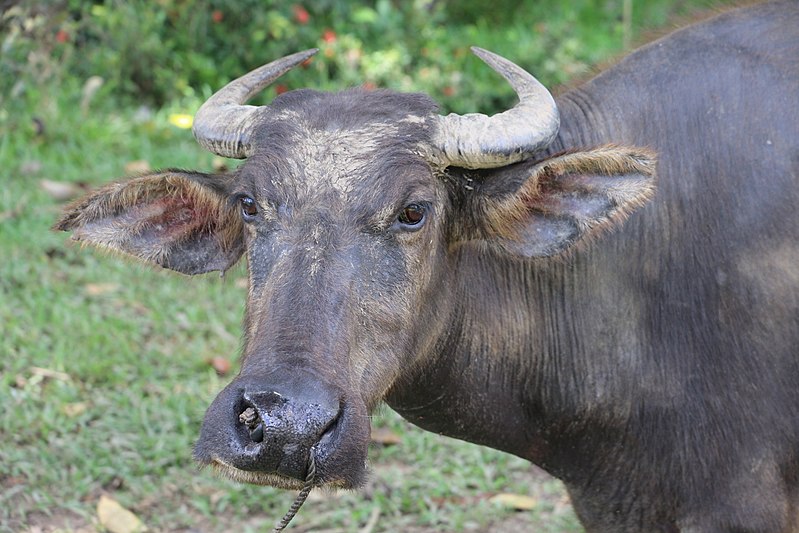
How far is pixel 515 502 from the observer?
5672 mm

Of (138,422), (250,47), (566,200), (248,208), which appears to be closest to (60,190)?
(138,422)

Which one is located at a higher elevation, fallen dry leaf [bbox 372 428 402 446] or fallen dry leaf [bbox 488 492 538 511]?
fallen dry leaf [bbox 488 492 538 511]

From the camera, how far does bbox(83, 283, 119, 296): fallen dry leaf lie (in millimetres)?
7020

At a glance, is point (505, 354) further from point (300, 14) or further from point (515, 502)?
point (300, 14)

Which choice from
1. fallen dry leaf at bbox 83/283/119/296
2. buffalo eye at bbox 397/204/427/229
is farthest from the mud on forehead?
fallen dry leaf at bbox 83/283/119/296

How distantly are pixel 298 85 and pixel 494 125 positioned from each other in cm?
630

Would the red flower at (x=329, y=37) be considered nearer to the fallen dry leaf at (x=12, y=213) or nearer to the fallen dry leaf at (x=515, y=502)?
the fallen dry leaf at (x=12, y=213)

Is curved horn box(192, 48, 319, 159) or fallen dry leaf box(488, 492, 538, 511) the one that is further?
fallen dry leaf box(488, 492, 538, 511)

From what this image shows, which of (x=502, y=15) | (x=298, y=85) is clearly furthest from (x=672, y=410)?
(x=502, y=15)

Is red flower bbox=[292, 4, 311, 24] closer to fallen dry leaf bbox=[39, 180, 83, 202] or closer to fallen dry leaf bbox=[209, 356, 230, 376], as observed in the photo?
fallen dry leaf bbox=[39, 180, 83, 202]

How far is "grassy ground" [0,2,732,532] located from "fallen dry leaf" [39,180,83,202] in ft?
0.24

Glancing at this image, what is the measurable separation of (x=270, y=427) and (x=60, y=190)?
520cm

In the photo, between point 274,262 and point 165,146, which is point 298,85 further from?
point 274,262

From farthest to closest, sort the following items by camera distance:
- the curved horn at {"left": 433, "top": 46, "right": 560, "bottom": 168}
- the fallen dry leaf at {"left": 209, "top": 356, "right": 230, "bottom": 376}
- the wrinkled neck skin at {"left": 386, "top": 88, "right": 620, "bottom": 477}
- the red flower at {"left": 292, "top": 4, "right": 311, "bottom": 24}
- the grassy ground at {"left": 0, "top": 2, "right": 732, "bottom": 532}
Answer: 1. the red flower at {"left": 292, "top": 4, "right": 311, "bottom": 24}
2. the fallen dry leaf at {"left": 209, "top": 356, "right": 230, "bottom": 376}
3. the grassy ground at {"left": 0, "top": 2, "right": 732, "bottom": 532}
4. the wrinkled neck skin at {"left": 386, "top": 88, "right": 620, "bottom": 477}
5. the curved horn at {"left": 433, "top": 46, "right": 560, "bottom": 168}
